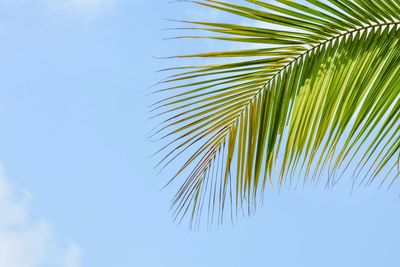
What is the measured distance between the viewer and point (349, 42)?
2.27 m

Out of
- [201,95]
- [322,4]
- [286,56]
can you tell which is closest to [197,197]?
[201,95]

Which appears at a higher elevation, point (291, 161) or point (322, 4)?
point (322, 4)

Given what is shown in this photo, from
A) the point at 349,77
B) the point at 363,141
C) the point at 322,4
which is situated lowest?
the point at 363,141

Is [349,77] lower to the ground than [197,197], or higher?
higher

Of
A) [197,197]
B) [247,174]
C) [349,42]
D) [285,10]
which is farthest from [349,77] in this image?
[197,197]

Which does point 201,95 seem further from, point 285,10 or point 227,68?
point 285,10

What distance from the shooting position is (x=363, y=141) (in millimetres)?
2168

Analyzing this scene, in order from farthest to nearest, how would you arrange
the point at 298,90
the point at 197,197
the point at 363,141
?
the point at 197,197, the point at 298,90, the point at 363,141

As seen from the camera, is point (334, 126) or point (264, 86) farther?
point (264, 86)

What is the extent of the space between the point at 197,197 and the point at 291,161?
379mm

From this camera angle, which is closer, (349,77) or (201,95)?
(349,77)

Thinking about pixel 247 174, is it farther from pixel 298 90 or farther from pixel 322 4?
pixel 322 4

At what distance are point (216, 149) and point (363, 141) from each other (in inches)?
20.1

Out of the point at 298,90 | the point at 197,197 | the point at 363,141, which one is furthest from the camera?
the point at 197,197
